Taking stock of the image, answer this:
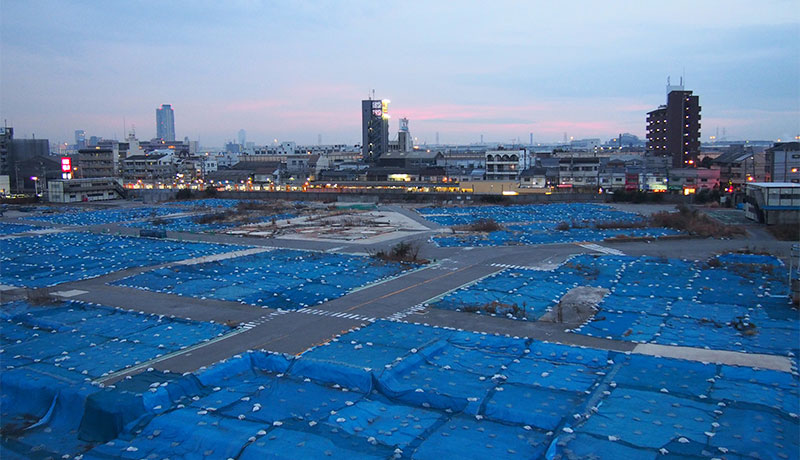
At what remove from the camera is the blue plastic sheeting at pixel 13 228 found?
25547mm

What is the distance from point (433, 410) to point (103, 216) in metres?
29.9

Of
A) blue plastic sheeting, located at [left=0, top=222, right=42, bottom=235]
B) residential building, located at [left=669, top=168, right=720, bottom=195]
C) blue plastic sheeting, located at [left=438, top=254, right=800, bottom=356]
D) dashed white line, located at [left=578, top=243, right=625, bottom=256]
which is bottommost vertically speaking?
blue plastic sheeting, located at [left=438, top=254, right=800, bottom=356]

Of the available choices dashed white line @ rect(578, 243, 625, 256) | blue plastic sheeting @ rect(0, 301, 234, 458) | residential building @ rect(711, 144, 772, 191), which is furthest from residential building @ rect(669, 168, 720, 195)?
blue plastic sheeting @ rect(0, 301, 234, 458)

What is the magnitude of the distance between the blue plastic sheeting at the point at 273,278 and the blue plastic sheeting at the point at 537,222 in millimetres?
5209

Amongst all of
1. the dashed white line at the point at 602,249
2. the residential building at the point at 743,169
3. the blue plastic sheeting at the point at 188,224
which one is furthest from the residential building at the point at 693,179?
the blue plastic sheeting at the point at 188,224

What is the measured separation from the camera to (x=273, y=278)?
14.8 metres

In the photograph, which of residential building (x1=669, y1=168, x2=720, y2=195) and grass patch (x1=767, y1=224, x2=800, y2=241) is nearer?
grass patch (x1=767, y1=224, x2=800, y2=241)

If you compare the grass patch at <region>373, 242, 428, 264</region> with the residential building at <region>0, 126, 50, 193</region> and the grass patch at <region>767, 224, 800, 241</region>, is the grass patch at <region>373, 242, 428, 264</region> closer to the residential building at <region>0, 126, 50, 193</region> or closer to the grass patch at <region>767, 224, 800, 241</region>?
the grass patch at <region>767, 224, 800, 241</region>

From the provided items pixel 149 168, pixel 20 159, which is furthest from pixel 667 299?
pixel 20 159

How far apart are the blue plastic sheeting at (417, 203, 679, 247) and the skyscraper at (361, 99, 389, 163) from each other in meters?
38.8

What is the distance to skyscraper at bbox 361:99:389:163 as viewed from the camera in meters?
71.8

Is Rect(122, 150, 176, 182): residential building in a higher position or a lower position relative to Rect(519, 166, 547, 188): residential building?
higher

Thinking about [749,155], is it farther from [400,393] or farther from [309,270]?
[400,393]

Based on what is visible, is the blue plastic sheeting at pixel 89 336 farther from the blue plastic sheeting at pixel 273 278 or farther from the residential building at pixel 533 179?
the residential building at pixel 533 179
